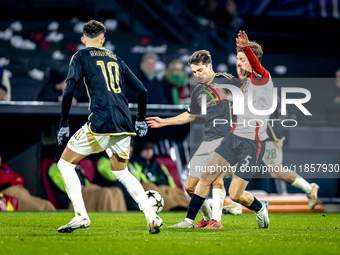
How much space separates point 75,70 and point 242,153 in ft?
6.16

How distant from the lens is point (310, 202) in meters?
7.82

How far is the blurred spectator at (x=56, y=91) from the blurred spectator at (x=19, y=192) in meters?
1.65

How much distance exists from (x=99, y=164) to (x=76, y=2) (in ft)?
19.6

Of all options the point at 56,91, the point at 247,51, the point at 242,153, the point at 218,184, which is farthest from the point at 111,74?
the point at 56,91

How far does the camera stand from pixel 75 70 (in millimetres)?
4297

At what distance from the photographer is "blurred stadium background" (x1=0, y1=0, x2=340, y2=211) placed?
870 cm

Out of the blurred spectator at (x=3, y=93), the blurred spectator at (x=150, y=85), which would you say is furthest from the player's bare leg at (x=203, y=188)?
the blurred spectator at (x=3, y=93)

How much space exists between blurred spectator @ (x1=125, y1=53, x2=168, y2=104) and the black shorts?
5.22m

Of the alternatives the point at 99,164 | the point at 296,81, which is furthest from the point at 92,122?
the point at 296,81

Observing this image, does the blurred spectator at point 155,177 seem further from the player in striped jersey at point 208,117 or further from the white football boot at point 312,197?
the player in striped jersey at point 208,117

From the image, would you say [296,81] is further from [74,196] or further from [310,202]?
[74,196]

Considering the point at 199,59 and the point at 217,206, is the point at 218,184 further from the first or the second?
the point at 199,59

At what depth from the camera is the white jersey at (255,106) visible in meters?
4.83

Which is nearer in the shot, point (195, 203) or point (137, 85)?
point (137, 85)
